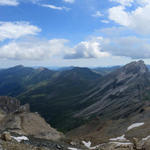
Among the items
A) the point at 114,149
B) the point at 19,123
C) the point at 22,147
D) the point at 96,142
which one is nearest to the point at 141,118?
the point at 96,142

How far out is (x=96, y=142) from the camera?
61906mm

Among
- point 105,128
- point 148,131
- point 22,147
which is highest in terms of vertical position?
point 22,147

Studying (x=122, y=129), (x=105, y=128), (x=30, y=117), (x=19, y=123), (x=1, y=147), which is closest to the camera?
(x=1, y=147)

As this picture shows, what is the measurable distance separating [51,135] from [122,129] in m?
44.5

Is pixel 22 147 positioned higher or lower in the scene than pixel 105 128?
higher

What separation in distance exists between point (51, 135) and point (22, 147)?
3529 centimetres

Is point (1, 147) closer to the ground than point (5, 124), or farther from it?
farther from it

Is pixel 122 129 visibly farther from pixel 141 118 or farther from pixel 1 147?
pixel 1 147

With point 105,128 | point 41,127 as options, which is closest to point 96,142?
point 41,127

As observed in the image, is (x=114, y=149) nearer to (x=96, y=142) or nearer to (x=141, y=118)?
(x=96, y=142)

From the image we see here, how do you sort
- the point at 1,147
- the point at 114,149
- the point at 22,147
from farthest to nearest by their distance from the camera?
the point at 114,149 → the point at 22,147 → the point at 1,147

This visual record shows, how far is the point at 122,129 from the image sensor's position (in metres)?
97.4

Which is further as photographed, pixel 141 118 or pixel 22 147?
pixel 141 118

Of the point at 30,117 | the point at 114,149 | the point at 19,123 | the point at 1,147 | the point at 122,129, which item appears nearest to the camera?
the point at 1,147
